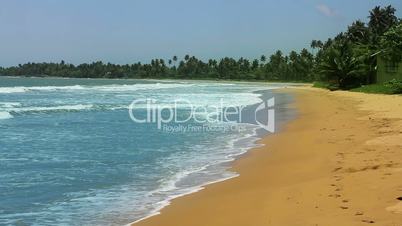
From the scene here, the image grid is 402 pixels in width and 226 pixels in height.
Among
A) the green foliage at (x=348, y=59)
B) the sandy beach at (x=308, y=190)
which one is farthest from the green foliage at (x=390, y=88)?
the sandy beach at (x=308, y=190)

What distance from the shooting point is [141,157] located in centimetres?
1195

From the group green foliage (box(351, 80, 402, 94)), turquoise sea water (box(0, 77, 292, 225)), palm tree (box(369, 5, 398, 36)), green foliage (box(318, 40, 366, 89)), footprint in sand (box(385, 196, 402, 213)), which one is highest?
palm tree (box(369, 5, 398, 36))

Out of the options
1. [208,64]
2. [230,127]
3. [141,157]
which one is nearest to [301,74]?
[208,64]

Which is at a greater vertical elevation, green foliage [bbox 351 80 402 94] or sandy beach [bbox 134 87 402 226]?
green foliage [bbox 351 80 402 94]

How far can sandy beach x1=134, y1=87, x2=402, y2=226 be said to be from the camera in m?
5.99

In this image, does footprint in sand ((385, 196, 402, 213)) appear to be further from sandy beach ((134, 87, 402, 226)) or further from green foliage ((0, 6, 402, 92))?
green foliage ((0, 6, 402, 92))

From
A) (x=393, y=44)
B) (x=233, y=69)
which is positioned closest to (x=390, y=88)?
(x=393, y=44)

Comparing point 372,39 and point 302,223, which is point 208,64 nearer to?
point 372,39

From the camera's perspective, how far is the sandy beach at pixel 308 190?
5.99 m

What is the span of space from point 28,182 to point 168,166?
287cm

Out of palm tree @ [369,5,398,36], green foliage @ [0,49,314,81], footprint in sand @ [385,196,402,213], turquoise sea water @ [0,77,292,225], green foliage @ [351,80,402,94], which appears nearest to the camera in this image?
footprint in sand @ [385,196,402,213]

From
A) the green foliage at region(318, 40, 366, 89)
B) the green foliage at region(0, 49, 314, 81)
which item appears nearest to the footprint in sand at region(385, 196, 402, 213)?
the green foliage at region(318, 40, 366, 89)

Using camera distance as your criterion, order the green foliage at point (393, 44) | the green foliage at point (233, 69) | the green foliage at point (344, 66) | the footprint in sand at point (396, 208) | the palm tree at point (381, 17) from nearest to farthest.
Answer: the footprint in sand at point (396, 208) → the green foliage at point (393, 44) → the green foliage at point (344, 66) → the palm tree at point (381, 17) → the green foliage at point (233, 69)

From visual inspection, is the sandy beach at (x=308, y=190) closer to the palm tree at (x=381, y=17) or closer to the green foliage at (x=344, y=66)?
the green foliage at (x=344, y=66)
